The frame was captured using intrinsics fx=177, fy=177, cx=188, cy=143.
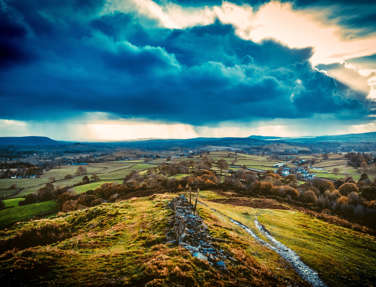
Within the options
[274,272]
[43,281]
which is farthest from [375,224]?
[43,281]

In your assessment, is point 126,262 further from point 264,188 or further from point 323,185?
point 323,185

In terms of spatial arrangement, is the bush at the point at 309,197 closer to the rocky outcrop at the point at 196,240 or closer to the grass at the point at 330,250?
the grass at the point at 330,250

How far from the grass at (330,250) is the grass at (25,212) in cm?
6600

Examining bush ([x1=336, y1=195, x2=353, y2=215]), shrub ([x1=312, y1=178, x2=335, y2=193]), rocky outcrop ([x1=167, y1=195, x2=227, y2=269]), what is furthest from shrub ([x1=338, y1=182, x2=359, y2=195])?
rocky outcrop ([x1=167, y1=195, x2=227, y2=269])

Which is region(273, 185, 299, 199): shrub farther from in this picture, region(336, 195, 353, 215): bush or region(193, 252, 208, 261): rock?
region(193, 252, 208, 261): rock

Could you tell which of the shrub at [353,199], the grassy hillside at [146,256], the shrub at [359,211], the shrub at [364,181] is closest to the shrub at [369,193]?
the shrub at [353,199]

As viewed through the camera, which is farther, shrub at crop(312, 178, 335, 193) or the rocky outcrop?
shrub at crop(312, 178, 335, 193)

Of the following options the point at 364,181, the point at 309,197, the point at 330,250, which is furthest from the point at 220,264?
the point at 364,181

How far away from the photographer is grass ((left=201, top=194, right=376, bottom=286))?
67.6 ft

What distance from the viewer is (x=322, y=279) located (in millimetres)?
19516

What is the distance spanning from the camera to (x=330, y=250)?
27.9 meters

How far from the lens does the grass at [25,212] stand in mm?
57056

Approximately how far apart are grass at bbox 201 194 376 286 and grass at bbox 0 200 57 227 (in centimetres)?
6600

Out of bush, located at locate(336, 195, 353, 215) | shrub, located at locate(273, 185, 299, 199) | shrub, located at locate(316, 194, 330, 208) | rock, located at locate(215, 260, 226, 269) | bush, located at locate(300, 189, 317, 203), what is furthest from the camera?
shrub, located at locate(273, 185, 299, 199)
